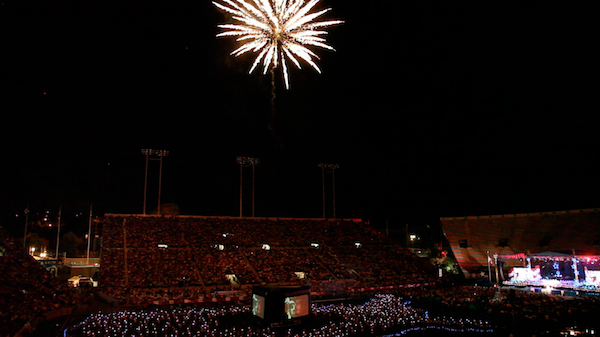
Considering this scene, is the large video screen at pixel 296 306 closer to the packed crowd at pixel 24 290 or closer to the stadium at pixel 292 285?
the stadium at pixel 292 285

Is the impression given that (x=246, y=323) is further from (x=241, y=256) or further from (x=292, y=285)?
(x=241, y=256)

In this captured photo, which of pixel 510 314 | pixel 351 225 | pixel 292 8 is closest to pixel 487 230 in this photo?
pixel 351 225

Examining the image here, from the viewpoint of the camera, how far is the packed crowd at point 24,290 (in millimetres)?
17156

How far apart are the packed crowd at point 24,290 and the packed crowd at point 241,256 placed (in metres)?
3.17

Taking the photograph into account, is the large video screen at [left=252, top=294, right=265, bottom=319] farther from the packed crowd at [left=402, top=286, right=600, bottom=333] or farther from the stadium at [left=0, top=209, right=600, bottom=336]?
the packed crowd at [left=402, top=286, right=600, bottom=333]

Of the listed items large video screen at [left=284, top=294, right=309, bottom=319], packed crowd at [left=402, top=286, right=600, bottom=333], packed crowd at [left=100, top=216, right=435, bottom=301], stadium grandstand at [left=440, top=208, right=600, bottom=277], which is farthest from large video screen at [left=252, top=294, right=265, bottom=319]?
stadium grandstand at [left=440, top=208, right=600, bottom=277]

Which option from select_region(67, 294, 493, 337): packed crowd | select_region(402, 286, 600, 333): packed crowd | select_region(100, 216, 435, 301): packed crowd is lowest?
select_region(67, 294, 493, 337): packed crowd

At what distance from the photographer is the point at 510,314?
16.9 m

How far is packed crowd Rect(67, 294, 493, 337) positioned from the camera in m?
15.9

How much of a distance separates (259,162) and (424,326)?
2758 cm

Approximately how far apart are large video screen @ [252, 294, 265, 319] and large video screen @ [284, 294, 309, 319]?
3.40 feet

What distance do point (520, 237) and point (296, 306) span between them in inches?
1046

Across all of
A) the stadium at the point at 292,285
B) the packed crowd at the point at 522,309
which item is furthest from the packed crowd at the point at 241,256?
the packed crowd at the point at 522,309

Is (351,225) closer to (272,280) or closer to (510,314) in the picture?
(272,280)
